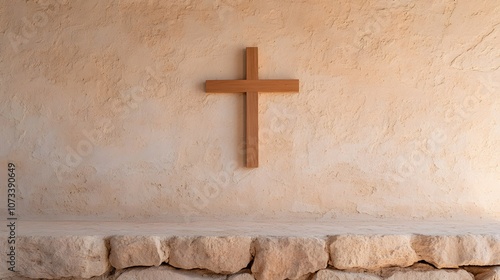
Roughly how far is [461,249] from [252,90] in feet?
5.57

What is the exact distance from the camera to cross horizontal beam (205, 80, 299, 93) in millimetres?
3547

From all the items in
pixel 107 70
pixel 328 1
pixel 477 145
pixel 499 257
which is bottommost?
pixel 499 257

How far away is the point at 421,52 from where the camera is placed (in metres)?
3.60

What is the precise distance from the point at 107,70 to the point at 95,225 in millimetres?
1115

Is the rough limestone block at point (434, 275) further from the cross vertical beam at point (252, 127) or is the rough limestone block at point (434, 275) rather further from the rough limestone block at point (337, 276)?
the cross vertical beam at point (252, 127)

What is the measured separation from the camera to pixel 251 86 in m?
3.56

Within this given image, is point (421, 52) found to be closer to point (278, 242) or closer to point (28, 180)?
point (278, 242)

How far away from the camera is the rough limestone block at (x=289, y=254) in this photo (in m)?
2.77

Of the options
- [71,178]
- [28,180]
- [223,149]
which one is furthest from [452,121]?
[28,180]

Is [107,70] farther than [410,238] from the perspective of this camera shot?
Yes

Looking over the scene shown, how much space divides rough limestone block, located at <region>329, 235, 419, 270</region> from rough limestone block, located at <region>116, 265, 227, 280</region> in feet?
2.19

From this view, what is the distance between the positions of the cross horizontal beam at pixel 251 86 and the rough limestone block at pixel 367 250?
1.20 m

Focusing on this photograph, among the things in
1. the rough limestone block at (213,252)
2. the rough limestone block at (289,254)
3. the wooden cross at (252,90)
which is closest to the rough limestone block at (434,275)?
the rough limestone block at (289,254)

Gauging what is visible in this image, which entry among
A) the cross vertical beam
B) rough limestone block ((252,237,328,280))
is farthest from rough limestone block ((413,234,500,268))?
the cross vertical beam
